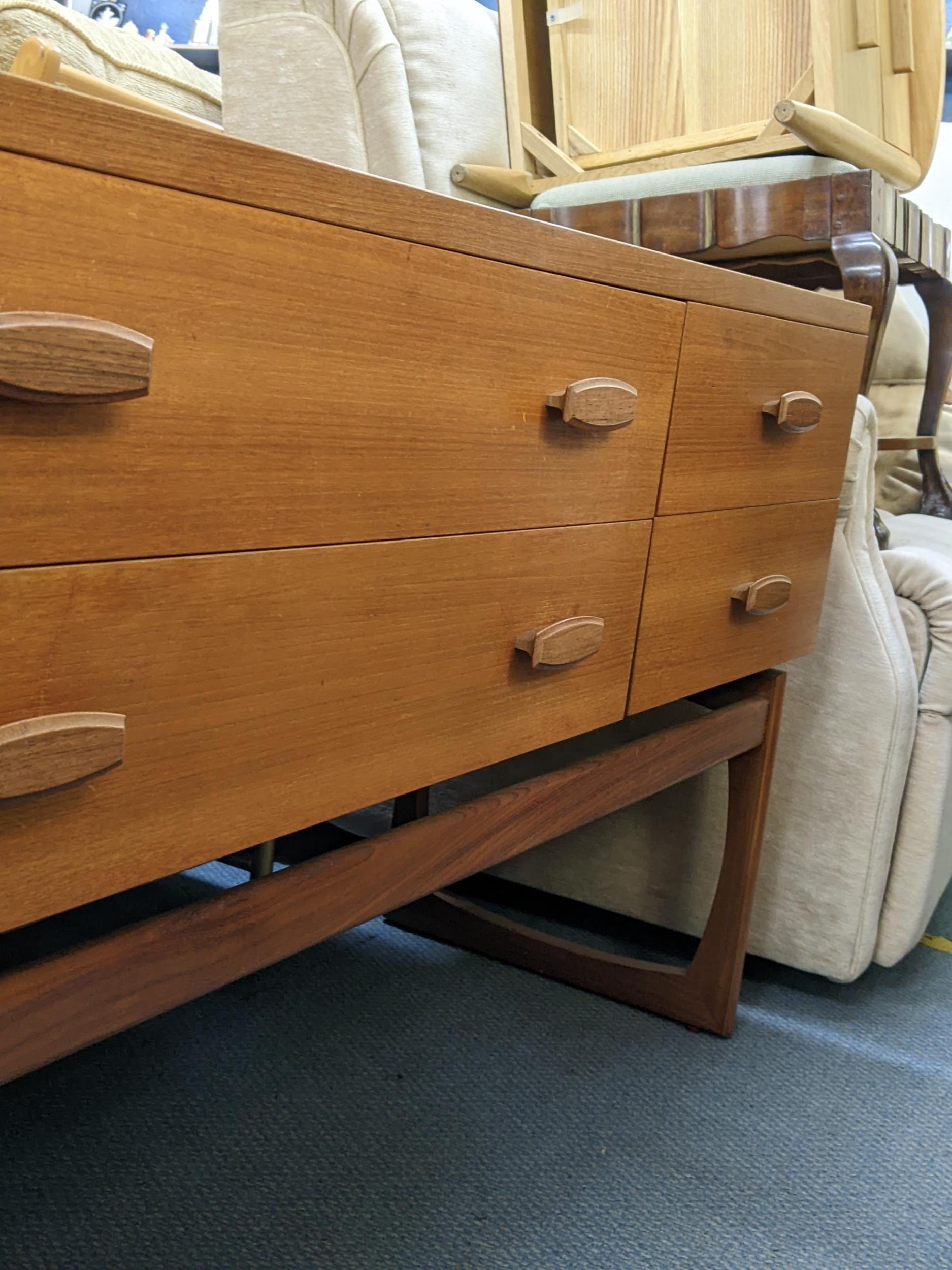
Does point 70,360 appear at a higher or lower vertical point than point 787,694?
higher

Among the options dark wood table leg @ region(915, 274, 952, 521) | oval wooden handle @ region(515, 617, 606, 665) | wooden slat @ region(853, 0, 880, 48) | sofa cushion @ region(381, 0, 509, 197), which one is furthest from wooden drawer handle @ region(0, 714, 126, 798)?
dark wood table leg @ region(915, 274, 952, 521)

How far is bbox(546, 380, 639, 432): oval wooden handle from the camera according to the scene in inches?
25.1

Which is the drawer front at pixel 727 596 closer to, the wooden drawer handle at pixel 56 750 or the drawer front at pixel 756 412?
the drawer front at pixel 756 412

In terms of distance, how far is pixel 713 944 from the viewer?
1104mm

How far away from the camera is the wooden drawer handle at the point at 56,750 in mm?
409

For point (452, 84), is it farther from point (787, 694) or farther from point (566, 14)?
point (787, 694)

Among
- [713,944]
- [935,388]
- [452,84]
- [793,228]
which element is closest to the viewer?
[713,944]

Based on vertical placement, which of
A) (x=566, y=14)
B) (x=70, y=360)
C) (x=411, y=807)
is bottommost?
(x=411, y=807)

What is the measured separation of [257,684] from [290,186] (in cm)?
22

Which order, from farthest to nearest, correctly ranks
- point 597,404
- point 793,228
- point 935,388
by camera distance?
point 935,388, point 793,228, point 597,404

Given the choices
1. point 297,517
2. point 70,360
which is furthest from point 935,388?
point 70,360

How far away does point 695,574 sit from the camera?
834 mm

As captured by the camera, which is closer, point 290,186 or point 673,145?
point 290,186

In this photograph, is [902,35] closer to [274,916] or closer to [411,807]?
[411,807]
